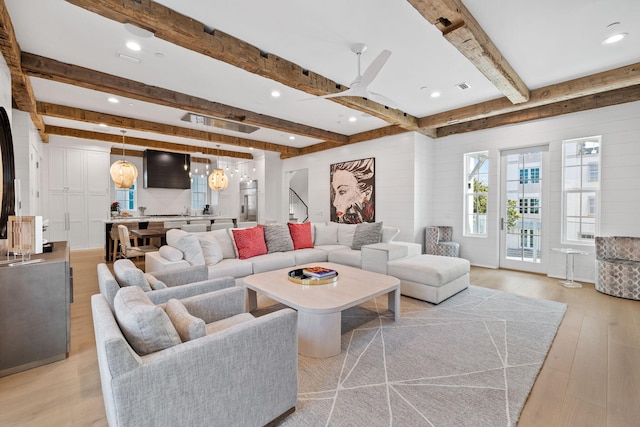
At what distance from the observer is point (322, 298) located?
259 cm

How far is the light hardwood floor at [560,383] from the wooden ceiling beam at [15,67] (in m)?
2.75

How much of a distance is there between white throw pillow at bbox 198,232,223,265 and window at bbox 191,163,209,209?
6.75 meters

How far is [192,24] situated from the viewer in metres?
2.54

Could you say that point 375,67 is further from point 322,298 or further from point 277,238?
point 277,238

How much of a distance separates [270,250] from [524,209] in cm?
465

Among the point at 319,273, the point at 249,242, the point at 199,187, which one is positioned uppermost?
the point at 199,187

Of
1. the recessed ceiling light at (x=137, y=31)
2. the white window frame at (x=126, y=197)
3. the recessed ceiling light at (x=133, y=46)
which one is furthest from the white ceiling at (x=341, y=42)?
the white window frame at (x=126, y=197)

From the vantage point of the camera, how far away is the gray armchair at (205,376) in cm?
116

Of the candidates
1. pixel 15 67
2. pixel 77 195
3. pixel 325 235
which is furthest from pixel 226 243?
pixel 77 195

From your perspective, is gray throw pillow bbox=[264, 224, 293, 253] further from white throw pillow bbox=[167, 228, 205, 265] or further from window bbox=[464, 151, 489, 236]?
window bbox=[464, 151, 489, 236]

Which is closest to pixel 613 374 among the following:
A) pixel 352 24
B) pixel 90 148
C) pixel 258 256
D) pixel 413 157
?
pixel 352 24

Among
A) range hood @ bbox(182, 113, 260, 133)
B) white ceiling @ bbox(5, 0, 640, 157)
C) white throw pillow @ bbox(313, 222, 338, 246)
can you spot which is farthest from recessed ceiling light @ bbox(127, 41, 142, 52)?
white throw pillow @ bbox(313, 222, 338, 246)

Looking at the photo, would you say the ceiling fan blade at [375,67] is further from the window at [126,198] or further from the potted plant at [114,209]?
the window at [126,198]

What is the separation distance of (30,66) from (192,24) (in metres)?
2.10
